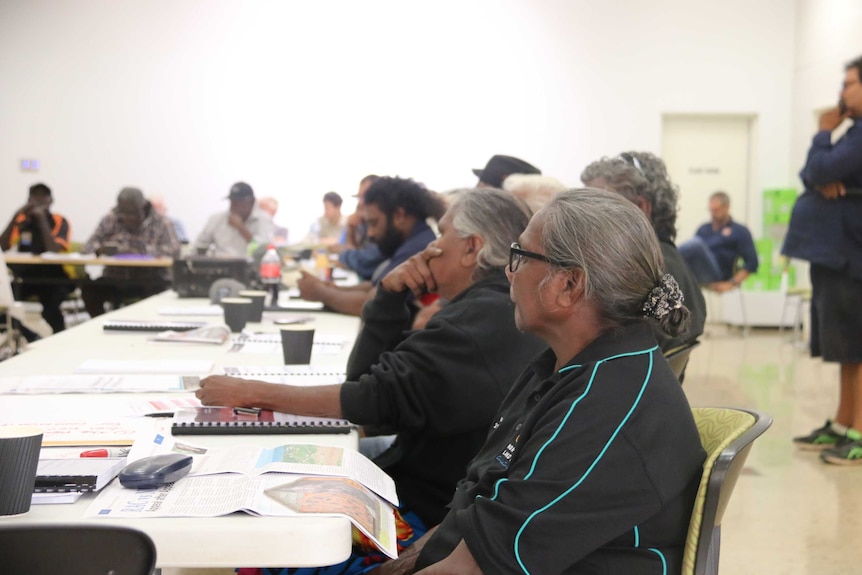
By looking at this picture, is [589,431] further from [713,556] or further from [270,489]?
[270,489]

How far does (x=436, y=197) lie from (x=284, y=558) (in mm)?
2774

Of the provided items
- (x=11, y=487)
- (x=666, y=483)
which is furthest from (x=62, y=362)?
(x=666, y=483)

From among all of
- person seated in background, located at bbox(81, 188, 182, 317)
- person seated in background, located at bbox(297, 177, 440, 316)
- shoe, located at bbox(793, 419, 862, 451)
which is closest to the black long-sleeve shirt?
person seated in background, located at bbox(297, 177, 440, 316)

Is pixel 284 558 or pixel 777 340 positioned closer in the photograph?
pixel 284 558

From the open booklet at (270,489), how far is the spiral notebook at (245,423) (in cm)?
11

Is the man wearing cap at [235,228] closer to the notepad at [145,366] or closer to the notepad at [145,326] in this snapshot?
the notepad at [145,326]

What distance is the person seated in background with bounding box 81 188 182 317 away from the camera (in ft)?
22.1

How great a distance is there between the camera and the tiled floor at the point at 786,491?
3195mm

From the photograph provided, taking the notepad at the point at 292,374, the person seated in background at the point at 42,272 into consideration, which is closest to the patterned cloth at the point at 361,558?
the notepad at the point at 292,374

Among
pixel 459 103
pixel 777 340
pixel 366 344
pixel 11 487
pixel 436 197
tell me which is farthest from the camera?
pixel 459 103

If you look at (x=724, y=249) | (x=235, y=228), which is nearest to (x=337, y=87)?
(x=235, y=228)

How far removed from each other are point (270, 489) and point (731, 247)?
8.33m

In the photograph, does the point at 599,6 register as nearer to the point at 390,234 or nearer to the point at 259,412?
the point at 390,234

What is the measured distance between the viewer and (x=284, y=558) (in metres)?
1.20
